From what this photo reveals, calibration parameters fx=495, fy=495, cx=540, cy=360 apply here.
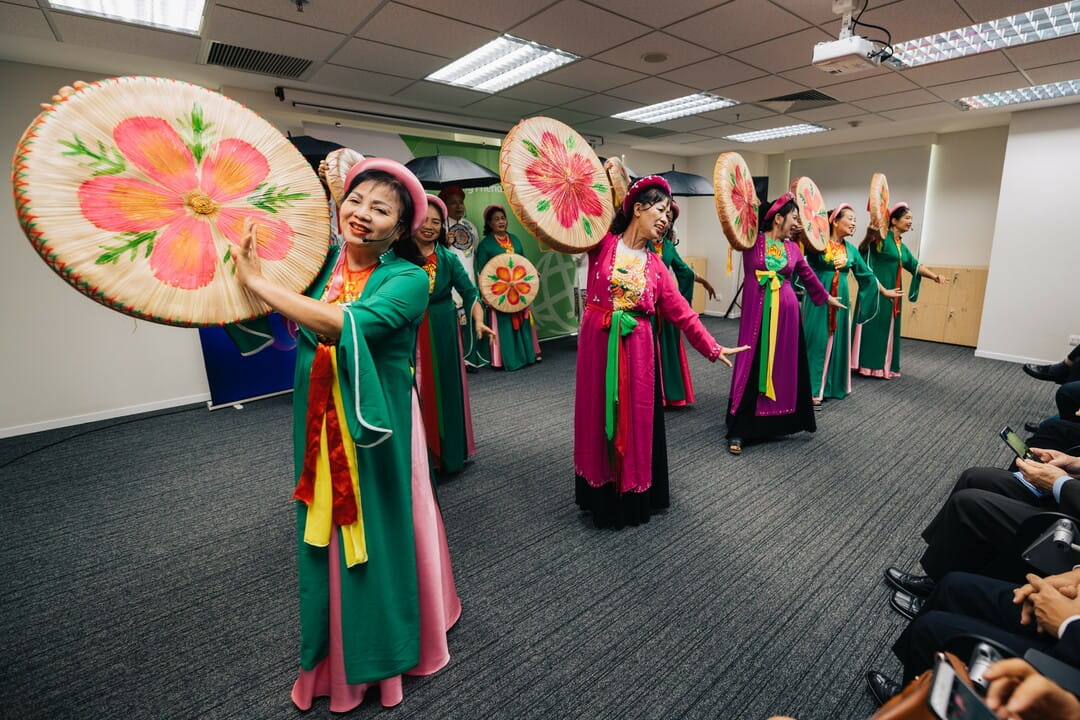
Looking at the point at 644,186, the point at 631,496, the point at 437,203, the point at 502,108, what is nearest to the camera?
the point at 644,186

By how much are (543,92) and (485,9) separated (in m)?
1.81

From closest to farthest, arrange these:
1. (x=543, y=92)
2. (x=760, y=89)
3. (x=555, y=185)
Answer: (x=555, y=185) → (x=760, y=89) → (x=543, y=92)

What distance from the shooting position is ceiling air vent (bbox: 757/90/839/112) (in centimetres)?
477

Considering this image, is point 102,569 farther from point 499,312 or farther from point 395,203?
point 499,312

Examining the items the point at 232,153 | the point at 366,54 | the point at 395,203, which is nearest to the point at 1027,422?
the point at 395,203

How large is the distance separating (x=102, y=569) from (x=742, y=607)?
2800 millimetres

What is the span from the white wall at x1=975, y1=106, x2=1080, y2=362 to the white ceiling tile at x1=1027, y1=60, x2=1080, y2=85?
3.90 feet

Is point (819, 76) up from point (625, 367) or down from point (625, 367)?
up

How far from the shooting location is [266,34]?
3.18 meters

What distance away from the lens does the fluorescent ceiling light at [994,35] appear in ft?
10.3

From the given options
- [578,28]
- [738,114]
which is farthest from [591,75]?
[738,114]

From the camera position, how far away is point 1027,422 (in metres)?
3.77

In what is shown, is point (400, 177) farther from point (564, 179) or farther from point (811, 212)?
point (811, 212)

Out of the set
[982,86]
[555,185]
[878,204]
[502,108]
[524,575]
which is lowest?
[524,575]
